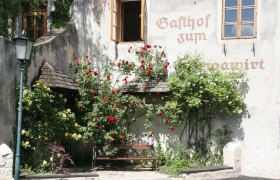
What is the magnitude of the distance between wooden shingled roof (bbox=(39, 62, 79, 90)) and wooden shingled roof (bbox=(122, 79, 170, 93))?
164cm

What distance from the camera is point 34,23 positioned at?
49.8 feet

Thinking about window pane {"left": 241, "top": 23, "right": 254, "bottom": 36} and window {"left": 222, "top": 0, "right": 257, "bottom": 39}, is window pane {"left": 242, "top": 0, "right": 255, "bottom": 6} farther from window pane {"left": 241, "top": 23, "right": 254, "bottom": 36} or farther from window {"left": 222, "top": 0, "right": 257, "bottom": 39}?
window pane {"left": 241, "top": 23, "right": 254, "bottom": 36}

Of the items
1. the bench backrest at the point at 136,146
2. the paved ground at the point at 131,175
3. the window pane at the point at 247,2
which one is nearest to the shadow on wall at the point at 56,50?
the bench backrest at the point at 136,146

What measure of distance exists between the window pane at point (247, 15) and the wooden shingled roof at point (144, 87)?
301 centimetres

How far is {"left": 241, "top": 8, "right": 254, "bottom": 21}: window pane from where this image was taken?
11.5 m

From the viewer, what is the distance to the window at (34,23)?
1501 centimetres

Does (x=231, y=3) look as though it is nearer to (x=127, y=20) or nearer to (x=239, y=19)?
(x=239, y=19)

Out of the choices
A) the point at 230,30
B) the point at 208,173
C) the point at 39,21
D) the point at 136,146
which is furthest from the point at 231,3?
the point at 39,21

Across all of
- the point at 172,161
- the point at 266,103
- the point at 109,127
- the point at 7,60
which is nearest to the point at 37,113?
the point at 7,60

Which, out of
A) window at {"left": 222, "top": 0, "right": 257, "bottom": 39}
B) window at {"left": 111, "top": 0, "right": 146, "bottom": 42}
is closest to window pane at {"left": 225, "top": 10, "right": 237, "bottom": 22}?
window at {"left": 222, "top": 0, "right": 257, "bottom": 39}

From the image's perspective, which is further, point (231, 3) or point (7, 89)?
point (231, 3)

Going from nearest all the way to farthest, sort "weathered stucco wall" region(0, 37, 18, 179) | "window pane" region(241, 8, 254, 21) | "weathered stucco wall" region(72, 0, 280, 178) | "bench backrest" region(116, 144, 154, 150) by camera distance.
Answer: "weathered stucco wall" region(0, 37, 18, 179) < "weathered stucco wall" region(72, 0, 280, 178) < "window pane" region(241, 8, 254, 21) < "bench backrest" region(116, 144, 154, 150)

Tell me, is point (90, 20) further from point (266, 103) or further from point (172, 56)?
point (266, 103)

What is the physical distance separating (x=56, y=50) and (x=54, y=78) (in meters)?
1.27
